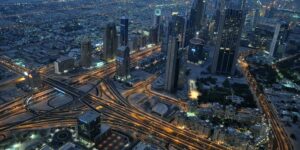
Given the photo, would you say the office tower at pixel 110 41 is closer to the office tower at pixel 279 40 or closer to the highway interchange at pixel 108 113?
the highway interchange at pixel 108 113

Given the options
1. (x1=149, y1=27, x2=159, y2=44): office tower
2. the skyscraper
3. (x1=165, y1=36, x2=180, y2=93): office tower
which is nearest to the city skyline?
(x1=165, y1=36, x2=180, y2=93): office tower

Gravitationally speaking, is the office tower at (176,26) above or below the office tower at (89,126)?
above

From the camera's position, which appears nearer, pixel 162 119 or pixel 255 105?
pixel 162 119

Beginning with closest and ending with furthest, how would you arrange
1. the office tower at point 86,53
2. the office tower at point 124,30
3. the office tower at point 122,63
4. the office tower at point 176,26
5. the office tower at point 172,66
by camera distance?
1. the office tower at point 172,66
2. the office tower at point 122,63
3. the office tower at point 86,53
4. the office tower at point 124,30
5. the office tower at point 176,26

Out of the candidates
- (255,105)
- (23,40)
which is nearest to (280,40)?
(255,105)

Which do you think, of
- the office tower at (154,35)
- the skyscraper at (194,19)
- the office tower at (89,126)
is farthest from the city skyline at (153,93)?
the office tower at (154,35)

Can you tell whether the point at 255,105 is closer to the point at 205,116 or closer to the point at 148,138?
the point at 205,116

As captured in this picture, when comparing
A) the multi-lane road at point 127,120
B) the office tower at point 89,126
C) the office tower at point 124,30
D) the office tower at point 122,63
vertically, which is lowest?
the multi-lane road at point 127,120

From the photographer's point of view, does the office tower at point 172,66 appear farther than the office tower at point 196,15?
No

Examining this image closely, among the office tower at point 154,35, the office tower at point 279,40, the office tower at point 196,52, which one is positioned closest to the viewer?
the office tower at point 196,52
